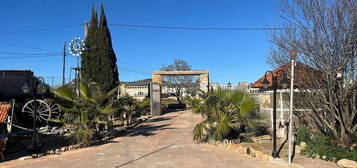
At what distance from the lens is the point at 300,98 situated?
9523 millimetres

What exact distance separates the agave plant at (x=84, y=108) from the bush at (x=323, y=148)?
6.02 meters

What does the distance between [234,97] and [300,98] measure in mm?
2143

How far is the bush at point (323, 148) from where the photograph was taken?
7370 mm

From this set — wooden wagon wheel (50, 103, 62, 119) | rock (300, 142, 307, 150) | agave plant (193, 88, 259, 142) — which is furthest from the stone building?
wooden wagon wheel (50, 103, 62, 119)

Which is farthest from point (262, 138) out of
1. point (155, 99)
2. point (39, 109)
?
point (39, 109)

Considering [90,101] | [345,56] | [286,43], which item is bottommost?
[90,101]

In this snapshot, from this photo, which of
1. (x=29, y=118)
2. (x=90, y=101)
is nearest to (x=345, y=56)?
(x=90, y=101)

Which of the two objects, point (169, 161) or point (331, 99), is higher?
point (331, 99)

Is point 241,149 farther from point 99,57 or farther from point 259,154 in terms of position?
point 99,57

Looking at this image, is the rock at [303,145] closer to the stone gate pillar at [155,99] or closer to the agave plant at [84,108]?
the agave plant at [84,108]

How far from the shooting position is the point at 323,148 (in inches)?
302

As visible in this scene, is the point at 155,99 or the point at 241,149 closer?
the point at 241,149

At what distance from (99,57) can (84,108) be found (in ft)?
23.9

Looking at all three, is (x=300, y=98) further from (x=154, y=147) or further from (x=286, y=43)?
(x=154, y=147)
